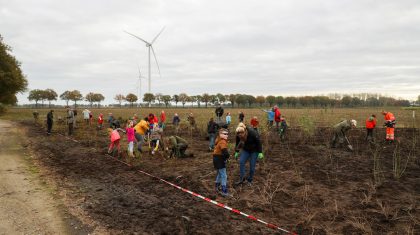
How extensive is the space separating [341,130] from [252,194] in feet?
24.9

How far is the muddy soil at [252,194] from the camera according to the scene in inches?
210

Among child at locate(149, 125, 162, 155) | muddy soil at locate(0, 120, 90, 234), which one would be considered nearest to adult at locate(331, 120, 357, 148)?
child at locate(149, 125, 162, 155)

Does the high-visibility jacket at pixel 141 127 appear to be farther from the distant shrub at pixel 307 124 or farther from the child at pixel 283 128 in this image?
the distant shrub at pixel 307 124

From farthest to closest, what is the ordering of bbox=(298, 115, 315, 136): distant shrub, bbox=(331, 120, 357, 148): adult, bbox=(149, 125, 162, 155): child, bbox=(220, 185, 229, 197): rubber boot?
bbox=(298, 115, 315, 136): distant shrub, bbox=(331, 120, 357, 148): adult, bbox=(149, 125, 162, 155): child, bbox=(220, 185, 229, 197): rubber boot

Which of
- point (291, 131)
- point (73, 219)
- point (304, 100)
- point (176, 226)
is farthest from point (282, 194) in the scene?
point (304, 100)

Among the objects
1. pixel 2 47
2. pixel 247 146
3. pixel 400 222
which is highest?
pixel 2 47

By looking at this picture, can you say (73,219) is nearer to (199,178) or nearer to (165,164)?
(199,178)

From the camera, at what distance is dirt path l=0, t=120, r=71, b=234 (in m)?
5.05

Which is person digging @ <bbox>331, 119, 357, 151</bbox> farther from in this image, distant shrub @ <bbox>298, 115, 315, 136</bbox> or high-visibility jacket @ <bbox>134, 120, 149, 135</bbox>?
high-visibility jacket @ <bbox>134, 120, 149, 135</bbox>

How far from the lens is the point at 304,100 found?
116062 millimetres

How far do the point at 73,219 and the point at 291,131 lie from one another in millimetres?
14415

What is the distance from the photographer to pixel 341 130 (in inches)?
500

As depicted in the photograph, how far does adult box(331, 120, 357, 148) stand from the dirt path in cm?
1105

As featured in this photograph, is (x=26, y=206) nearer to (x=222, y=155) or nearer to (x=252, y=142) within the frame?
(x=222, y=155)
